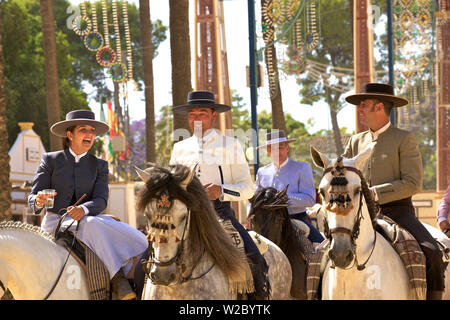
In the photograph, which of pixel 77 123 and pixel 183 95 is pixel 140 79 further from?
pixel 77 123

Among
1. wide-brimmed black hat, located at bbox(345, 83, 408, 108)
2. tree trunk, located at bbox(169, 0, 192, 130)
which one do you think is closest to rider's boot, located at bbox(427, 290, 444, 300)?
wide-brimmed black hat, located at bbox(345, 83, 408, 108)

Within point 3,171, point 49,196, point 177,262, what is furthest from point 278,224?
point 3,171

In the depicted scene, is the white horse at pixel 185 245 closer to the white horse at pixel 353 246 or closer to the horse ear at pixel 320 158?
the white horse at pixel 353 246

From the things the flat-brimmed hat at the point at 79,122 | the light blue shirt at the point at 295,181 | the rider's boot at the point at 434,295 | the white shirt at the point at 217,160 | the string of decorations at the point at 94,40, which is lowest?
the rider's boot at the point at 434,295

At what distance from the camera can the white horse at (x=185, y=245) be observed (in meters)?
6.47

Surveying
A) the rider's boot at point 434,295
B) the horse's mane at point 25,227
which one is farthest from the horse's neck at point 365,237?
the horse's mane at point 25,227

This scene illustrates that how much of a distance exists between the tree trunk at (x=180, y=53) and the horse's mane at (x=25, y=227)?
6.85 metres

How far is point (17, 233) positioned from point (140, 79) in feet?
183

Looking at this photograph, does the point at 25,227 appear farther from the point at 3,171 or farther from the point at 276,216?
the point at 3,171

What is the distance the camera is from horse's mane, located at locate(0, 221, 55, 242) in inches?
320

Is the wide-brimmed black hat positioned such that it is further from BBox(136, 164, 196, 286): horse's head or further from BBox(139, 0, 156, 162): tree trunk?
BBox(139, 0, 156, 162): tree trunk

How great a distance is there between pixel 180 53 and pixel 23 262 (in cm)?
794

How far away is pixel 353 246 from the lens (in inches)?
275

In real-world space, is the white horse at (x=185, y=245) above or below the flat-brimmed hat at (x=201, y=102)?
below
